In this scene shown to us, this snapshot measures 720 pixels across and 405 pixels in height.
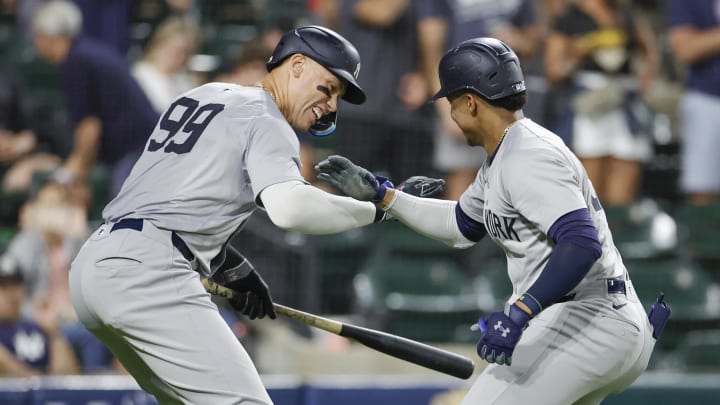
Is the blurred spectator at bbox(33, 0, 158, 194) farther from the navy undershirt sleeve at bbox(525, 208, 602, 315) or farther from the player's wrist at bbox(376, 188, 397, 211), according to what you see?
the navy undershirt sleeve at bbox(525, 208, 602, 315)

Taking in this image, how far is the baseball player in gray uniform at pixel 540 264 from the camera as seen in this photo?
10.4ft

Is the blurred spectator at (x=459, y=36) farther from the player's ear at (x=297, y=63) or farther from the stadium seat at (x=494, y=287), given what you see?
the player's ear at (x=297, y=63)

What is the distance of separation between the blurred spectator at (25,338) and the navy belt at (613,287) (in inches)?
137

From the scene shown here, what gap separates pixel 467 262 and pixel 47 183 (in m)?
2.81

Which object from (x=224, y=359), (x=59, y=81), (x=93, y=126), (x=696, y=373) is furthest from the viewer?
(x=59, y=81)

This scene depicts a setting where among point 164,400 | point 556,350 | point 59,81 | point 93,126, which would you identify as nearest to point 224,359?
point 164,400

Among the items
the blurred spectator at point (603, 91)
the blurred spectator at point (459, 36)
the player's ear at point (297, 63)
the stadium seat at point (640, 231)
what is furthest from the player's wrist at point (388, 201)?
the stadium seat at point (640, 231)

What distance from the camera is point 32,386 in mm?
5238

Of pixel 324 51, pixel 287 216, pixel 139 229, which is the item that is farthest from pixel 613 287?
pixel 139 229

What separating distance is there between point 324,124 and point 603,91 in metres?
3.94

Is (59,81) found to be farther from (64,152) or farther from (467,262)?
(467,262)

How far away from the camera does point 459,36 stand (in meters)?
7.27

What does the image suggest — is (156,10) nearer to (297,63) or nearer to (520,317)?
(297,63)

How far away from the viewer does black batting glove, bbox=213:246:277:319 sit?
394cm
